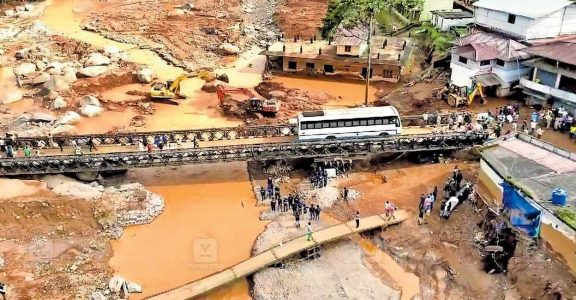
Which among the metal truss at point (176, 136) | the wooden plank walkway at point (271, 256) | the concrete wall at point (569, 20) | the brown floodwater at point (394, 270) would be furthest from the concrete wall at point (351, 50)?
the brown floodwater at point (394, 270)

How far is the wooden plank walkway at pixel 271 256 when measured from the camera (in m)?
27.4

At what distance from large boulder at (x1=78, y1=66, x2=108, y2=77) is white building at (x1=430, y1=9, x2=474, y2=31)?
35269 millimetres

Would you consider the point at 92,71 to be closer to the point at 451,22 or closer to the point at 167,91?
the point at 167,91

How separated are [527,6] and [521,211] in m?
A: 26.2

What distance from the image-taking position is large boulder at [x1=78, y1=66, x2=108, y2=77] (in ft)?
Answer: 186

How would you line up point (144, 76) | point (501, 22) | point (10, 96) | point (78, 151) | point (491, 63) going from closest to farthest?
point (78, 151), point (491, 63), point (501, 22), point (10, 96), point (144, 76)

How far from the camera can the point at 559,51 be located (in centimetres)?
4231

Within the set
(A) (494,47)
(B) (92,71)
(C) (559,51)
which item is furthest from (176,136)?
(C) (559,51)

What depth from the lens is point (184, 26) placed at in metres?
70.2

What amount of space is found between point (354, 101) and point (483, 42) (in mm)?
12308

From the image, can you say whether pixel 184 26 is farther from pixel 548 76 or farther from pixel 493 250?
pixel 493 250

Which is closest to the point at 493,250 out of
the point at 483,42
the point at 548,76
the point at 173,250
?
the point at 173,250

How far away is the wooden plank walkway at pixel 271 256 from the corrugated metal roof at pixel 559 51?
1895 cm

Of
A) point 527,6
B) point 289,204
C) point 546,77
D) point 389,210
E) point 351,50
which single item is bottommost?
point 289,204
